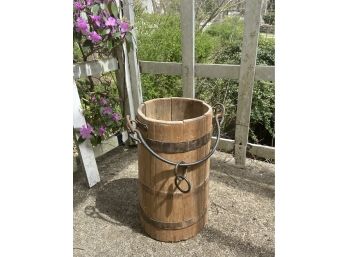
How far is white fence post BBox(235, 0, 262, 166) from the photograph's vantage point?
2.53 meters

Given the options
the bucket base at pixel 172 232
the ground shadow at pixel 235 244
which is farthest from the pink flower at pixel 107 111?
the ground shadow at pixel 235 244

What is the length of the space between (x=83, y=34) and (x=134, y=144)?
1.33 m

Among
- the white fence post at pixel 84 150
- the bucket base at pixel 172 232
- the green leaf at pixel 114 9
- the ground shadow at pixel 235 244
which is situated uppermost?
the green leaf at pixel 114 9

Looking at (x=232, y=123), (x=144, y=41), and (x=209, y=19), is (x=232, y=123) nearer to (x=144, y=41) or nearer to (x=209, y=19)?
(x=144, y=41)

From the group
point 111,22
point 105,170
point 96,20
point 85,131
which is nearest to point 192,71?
point 111,22

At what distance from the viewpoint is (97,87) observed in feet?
11.4

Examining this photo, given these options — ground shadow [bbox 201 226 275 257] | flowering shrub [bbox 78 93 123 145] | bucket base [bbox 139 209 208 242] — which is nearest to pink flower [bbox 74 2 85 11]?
flowering shrub [bbox 78 93 123 145]

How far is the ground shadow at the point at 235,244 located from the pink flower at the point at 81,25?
1814 millimetres

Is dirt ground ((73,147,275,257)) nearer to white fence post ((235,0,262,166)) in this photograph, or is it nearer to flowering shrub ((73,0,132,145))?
white fence post ((235,0,262,166))

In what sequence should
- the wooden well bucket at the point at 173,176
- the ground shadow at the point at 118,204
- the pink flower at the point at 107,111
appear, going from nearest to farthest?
the wooden well bucket at the point at 173,176 → the ground shadow at the point at 118,204 → the pink flower at the point at 107,111

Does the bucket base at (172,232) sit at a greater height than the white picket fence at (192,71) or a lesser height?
lesser

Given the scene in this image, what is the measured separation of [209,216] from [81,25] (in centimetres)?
180

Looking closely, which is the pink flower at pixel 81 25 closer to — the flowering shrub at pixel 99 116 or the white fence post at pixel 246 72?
the flowering shrub at pixel 99 116

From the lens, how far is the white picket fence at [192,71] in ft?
8.49
